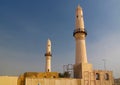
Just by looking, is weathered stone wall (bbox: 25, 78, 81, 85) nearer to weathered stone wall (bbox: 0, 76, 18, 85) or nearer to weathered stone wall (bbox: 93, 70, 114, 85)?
weathered stone wall (bbox: 0, 76, 18, 85)

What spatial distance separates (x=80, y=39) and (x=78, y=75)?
8.89 m

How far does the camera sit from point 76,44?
4225 centimetres

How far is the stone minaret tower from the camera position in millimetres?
37844

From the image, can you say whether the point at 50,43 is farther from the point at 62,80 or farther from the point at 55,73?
the point at 62,80

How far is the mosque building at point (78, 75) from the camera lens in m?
34.5

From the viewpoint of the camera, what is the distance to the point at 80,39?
138ft

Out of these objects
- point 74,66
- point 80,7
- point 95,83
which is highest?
point 80,7

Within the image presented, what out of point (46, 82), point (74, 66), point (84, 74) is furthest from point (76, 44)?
point (46, 82)

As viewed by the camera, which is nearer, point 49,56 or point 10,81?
point 10,81

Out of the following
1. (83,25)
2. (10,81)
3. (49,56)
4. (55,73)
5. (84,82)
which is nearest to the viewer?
(10,81)

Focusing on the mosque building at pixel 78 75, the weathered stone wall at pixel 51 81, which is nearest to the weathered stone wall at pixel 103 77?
the mosque building at pixel 78 75

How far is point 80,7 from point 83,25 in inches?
217

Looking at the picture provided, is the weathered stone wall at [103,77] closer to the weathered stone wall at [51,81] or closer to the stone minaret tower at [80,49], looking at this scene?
the stone minaret tower at [80,49]

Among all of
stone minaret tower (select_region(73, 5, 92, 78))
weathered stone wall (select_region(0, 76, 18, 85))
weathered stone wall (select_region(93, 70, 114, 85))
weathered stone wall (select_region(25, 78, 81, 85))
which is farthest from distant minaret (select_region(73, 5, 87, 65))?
weathered stone wall (select_region(0, 76, 18, 85))
